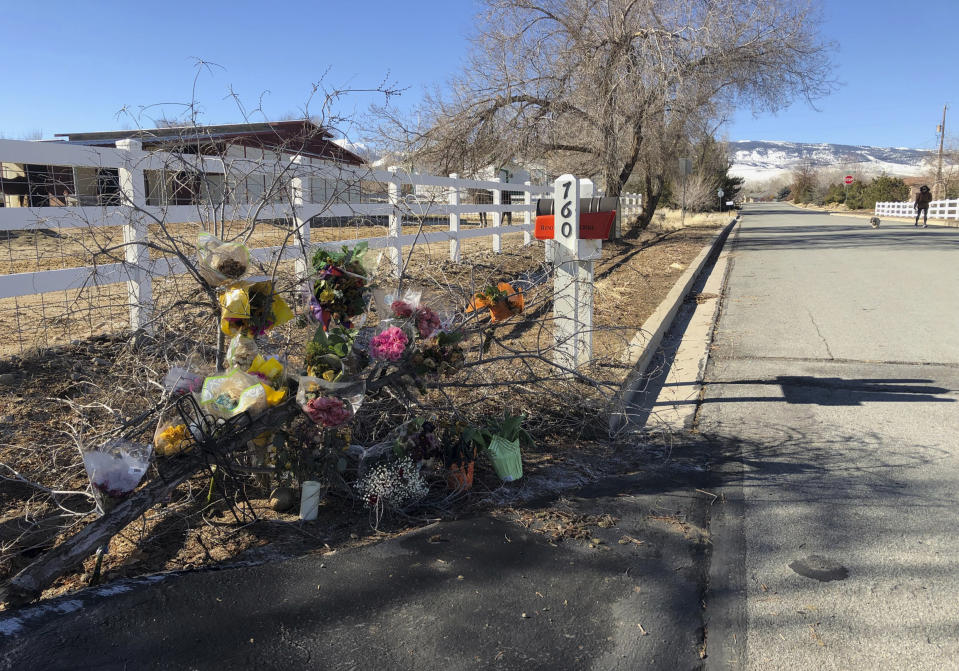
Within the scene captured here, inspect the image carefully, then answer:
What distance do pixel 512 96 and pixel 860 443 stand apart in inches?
596

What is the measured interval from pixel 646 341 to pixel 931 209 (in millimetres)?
42785

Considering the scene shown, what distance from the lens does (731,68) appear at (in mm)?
19391

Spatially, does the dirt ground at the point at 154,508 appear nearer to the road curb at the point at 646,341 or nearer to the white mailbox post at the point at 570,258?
the road curb at the point at 646,341

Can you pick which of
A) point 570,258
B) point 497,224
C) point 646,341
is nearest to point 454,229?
point 497,224

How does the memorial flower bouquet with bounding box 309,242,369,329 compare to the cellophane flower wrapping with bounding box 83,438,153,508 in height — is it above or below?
above

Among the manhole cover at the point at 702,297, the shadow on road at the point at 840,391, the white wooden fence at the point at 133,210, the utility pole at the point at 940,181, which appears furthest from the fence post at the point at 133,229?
the utility pole at the point at 940,181

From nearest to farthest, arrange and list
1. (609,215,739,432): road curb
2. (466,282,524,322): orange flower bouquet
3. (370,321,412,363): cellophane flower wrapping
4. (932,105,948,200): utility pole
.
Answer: (370,321,412,363): cellophane flower wrapping < (466,282,524,322): orange flower bouquet < (609,215,739,432): road curb < (932,105,948,200): utility pole

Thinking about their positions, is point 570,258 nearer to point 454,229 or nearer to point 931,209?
point 454,229

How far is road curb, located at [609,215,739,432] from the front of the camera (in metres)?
5.13

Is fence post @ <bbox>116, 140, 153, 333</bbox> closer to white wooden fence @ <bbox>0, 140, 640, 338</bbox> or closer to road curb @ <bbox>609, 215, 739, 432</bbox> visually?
white wooden fence @ <bbox>0, 140, 640, 338</bbox>

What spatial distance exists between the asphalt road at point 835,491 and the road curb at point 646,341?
0.57m

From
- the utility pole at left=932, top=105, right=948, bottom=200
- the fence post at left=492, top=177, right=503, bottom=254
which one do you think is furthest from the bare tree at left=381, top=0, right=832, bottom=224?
the utility pole at left=932, top=105, right=948, bottom=200

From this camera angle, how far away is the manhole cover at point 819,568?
3.00 m

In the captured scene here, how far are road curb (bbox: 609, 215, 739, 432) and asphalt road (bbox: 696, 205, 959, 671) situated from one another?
568mm
